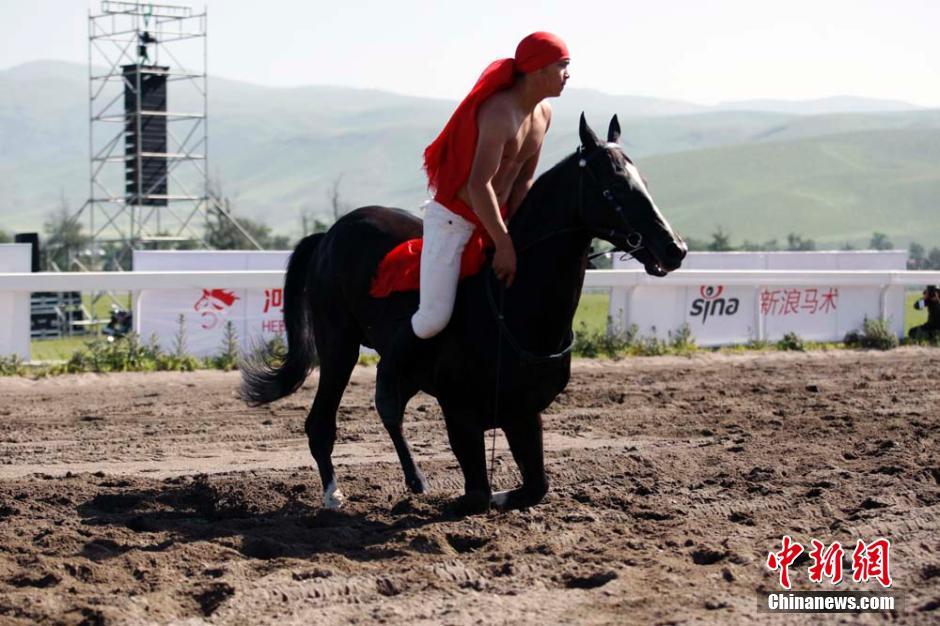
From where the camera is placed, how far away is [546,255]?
6375 mm

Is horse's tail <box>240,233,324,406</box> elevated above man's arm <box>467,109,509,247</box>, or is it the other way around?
man's arm <box>467,109,509,247</box>

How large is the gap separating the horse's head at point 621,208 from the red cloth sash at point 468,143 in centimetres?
42

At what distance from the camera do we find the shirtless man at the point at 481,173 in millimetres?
6258

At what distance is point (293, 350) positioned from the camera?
27.0 feet

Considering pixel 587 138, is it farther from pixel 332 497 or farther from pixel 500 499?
pixel 332 497

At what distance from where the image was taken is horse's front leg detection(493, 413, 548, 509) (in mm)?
6613

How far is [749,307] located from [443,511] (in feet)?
34.6

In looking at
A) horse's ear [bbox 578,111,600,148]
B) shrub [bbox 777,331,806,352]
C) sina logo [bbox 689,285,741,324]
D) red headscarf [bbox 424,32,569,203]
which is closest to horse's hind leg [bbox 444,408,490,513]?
red headscarf [bbox 424,32,569,203]

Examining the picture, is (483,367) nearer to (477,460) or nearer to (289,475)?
(477,460)

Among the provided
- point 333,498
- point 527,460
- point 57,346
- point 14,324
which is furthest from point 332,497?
point 57,346

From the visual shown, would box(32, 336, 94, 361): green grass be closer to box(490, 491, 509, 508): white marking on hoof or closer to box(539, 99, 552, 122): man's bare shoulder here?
box(490, 491, 509, 508): white marking on hoof

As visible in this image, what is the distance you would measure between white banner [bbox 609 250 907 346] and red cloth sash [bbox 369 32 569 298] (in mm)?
9251

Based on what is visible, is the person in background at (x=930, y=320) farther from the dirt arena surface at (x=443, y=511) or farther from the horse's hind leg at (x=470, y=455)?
the horse's hind leg at (x=470, y=455)

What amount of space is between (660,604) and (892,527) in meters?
1.77
